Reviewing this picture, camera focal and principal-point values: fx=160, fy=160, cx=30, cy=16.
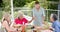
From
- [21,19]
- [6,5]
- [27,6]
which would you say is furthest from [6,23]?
[27,6]

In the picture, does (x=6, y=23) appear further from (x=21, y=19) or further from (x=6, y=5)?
(x=6, y=5)

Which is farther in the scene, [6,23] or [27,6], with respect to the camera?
[27,6]

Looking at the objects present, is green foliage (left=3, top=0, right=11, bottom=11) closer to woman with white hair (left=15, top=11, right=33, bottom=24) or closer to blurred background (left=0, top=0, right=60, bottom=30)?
blurred background (left=0, top=0, right=60, bottom=30)

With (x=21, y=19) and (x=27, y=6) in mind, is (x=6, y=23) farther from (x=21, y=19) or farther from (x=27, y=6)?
(x=27, y=6)

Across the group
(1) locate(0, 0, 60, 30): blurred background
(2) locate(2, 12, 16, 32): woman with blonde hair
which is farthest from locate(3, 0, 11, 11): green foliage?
(2) locate(2, 12, 16, 32): woman with blonde hair

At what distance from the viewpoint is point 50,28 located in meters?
3.33

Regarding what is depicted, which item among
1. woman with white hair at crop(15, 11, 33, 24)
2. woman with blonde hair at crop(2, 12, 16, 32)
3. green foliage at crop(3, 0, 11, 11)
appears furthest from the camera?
green foliage at crop(3, 0, 11, 11)

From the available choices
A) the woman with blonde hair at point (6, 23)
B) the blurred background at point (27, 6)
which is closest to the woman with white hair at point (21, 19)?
the blurred background at point (27, 6)

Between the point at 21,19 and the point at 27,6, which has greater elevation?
the point at 27,6

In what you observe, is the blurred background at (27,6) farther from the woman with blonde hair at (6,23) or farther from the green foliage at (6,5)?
the woman with blonde hair at (6,23)

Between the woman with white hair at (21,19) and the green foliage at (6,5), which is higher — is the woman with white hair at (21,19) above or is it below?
below

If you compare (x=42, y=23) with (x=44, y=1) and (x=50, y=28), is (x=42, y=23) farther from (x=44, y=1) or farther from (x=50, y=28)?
(x=44, y=1)

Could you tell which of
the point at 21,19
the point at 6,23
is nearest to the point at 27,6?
the point at 21,19

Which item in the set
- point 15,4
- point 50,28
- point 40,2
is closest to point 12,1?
point 15,4
